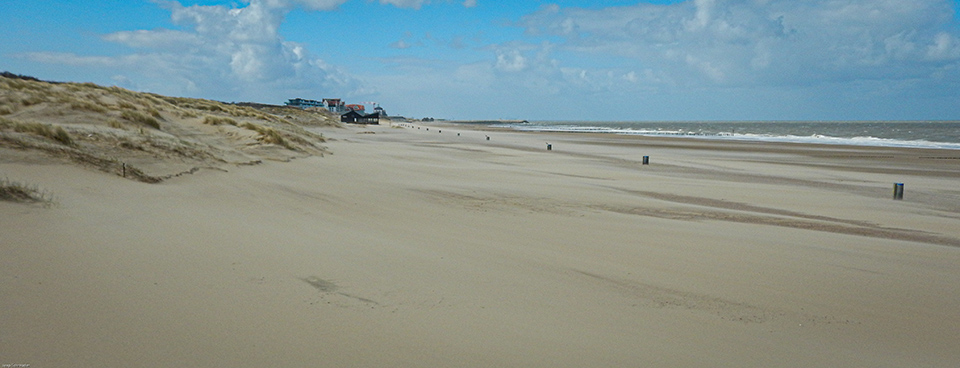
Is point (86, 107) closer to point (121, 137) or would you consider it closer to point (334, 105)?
point (121, 137)

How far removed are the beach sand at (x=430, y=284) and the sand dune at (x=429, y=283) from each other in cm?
2

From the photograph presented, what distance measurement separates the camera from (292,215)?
584 centimetres

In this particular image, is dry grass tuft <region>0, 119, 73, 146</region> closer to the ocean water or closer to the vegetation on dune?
the vegetation on dune

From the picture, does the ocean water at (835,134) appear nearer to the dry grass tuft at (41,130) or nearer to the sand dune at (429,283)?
the sand dune at (429,283)

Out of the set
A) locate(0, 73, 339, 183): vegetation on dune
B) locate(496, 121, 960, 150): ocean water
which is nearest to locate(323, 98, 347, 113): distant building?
locate(496, 121, 960, 150): ocean water

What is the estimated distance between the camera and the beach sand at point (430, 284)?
9.02 ft

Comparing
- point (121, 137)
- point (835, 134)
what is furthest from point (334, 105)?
point (121, 137)

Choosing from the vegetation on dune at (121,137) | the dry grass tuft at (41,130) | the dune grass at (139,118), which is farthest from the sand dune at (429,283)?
the dune grass at (139,118)

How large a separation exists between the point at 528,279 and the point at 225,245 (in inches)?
96.2

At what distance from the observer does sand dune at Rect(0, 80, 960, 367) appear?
2.75 meters

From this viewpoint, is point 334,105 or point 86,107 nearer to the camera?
point 86,107

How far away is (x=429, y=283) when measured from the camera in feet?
12.5

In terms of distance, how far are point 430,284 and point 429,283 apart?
0.07 ft

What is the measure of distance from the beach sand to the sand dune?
Result: 2 cm
